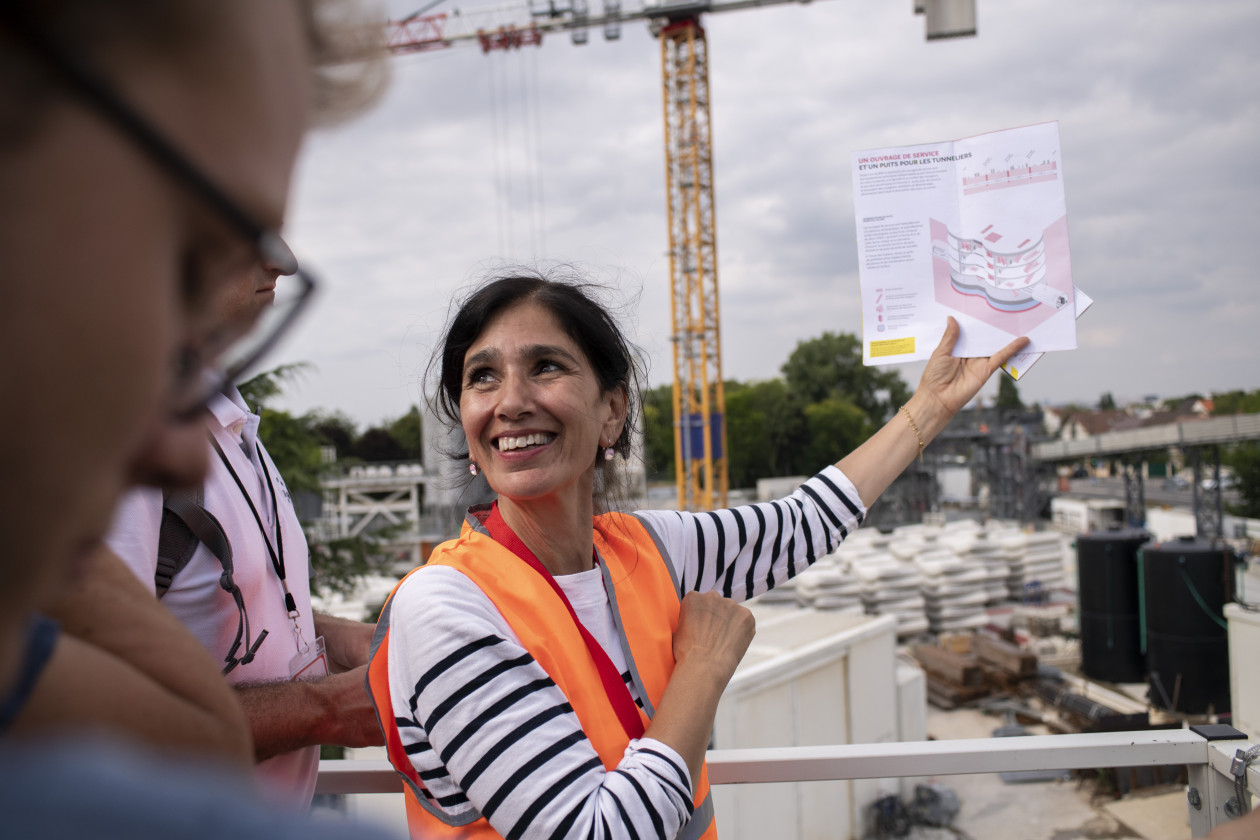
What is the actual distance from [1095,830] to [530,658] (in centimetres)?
936

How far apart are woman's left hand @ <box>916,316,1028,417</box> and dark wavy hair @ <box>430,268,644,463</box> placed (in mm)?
891

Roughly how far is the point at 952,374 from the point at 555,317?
47.1 inches

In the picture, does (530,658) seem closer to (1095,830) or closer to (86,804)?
(86,804)

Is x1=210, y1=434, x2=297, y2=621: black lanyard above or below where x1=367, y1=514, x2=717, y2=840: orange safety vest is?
above

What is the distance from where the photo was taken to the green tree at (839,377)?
6131cm

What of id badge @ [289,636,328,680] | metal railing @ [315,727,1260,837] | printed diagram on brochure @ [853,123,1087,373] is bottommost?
metal railing @ [315,727,1260,837]

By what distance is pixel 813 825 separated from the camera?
7387 millimetres

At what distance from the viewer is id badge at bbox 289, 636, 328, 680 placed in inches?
70.6

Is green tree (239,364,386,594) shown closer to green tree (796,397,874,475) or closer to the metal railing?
the metal railing

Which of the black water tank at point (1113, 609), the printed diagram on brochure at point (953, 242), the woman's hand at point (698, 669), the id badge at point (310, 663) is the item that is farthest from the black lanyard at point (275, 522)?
the black water tank at point (1113, 609)

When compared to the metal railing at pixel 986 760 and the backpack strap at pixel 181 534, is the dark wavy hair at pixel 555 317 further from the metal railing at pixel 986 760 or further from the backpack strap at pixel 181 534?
the metal railing at pixel 986 760

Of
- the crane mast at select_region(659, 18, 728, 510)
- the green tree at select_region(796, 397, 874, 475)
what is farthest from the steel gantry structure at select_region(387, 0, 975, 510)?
the green tree at select_region(796, 397, 874, 475)

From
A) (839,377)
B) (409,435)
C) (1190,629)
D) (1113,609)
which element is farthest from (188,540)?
(839,377)

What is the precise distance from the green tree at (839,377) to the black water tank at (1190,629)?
49395 mm
